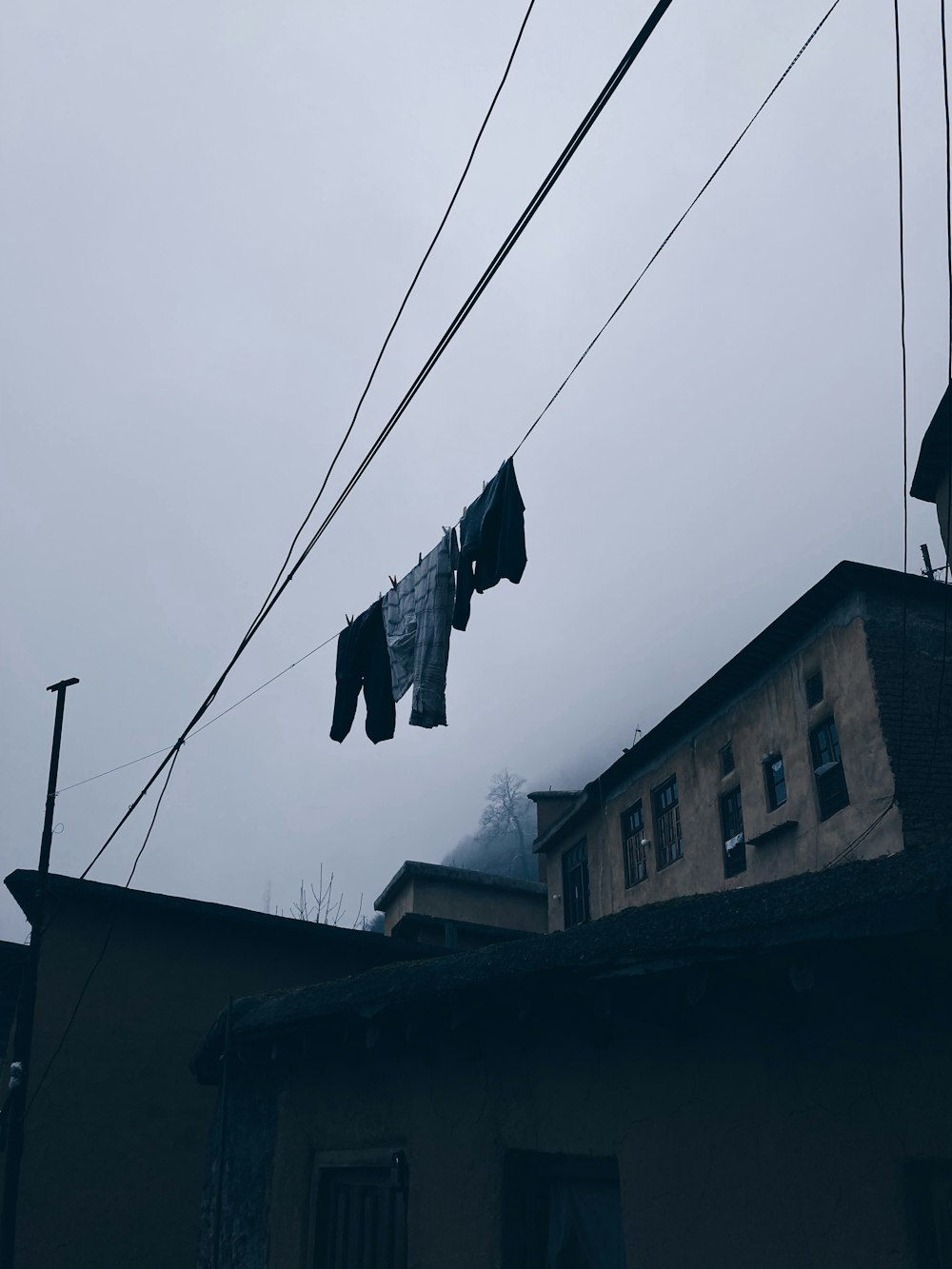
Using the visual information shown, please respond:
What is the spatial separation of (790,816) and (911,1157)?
12768 mm

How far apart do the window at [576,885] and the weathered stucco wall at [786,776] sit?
163 centimetres

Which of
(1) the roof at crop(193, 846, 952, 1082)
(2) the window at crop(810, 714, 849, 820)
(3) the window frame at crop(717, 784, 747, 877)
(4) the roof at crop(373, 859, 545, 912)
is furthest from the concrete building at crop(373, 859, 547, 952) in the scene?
(1) the roof at crop(193, 846, 952, 1082)

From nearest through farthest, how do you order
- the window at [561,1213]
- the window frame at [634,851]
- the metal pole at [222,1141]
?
the window at [561,1213] → the metal pole at [222,1141] → the window frame at [634,851]

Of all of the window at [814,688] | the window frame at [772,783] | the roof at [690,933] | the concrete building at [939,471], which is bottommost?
the roof at [690,933]

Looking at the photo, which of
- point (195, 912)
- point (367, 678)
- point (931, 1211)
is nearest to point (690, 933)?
point (931, 1211)

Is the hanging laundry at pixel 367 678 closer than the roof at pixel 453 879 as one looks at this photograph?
Yes

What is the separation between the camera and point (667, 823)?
21094mm

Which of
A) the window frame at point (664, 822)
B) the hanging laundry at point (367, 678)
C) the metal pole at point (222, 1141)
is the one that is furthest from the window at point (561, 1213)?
the window frame at point (664, 822)

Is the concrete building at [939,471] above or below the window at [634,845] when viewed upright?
above

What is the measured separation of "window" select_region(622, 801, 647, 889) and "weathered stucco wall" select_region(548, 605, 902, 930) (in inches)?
7.4

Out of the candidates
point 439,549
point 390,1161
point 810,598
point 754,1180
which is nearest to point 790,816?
point 810,598

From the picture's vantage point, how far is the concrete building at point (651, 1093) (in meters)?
4.14

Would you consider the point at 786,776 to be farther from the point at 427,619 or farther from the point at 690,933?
the point at 690,933

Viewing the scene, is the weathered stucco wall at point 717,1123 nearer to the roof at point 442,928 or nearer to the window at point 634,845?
the roof at point 442,928
